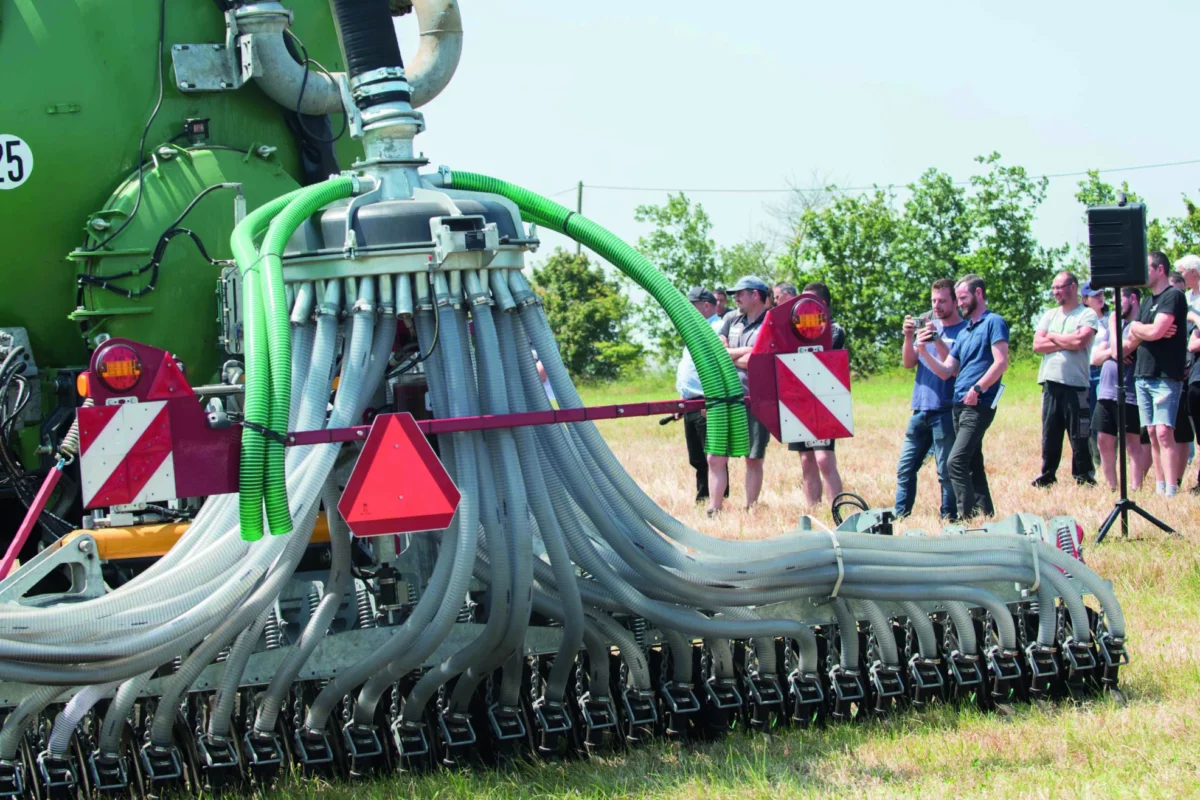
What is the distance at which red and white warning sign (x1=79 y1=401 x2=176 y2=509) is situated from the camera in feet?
13.2

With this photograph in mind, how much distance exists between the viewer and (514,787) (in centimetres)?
438

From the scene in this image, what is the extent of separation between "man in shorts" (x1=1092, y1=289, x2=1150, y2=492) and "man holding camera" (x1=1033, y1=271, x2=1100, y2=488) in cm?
12

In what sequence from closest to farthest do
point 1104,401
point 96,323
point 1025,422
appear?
point 96,323, point 1104,401, point 1025,422

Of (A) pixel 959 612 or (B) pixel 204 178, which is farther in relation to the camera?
(B) pixel 204 178

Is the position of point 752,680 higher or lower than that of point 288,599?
lower

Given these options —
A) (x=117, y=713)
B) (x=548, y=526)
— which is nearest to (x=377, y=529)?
(x=548, y=526)

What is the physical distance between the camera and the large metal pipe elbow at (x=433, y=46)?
237 inches

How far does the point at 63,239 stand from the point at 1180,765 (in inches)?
163

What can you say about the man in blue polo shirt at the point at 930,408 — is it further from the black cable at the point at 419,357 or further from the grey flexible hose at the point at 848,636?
the black cable at the point at 419,357

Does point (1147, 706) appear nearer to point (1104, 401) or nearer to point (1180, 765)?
point (1180, 765)

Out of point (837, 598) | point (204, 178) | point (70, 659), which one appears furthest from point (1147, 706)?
point (204, 178)

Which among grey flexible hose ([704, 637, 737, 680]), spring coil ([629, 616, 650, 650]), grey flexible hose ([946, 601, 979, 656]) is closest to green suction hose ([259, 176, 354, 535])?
spring coil ([629, 616, 650, 650])

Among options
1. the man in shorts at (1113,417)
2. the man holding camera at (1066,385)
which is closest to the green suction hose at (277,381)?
the man in shorts at (1113,417)

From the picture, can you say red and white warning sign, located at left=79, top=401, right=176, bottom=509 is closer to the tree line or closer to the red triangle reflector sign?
the red triangle reflector sign
